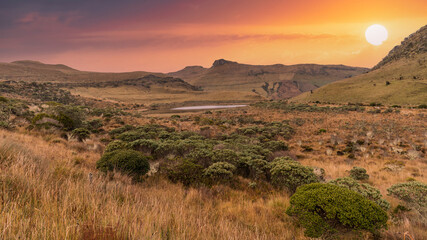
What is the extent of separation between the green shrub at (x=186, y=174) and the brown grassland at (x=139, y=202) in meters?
0.56

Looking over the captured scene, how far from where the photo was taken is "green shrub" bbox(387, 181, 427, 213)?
651 centimetres

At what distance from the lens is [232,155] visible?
35.6ft

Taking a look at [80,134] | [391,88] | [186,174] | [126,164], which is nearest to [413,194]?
[186,174]

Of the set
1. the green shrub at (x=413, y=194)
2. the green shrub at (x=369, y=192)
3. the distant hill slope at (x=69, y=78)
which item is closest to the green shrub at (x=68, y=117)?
the green shrub at (x=369, y=192)

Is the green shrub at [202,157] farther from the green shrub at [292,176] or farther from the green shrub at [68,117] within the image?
the green shrub at [68,117]

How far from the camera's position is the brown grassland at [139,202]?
6.72 ft

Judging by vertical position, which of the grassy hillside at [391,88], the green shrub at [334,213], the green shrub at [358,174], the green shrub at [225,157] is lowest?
the green shrub at [358,174]

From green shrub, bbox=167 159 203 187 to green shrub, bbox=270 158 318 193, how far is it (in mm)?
3310

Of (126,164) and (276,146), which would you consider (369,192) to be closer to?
(126,164)

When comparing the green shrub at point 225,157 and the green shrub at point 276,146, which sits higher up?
the green shrub at point 225,157

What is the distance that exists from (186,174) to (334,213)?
17.9 feet

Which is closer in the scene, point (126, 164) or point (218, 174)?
point (126, 164)

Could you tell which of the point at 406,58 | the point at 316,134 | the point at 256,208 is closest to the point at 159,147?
the point at 256,208

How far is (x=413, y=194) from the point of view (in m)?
6.93
